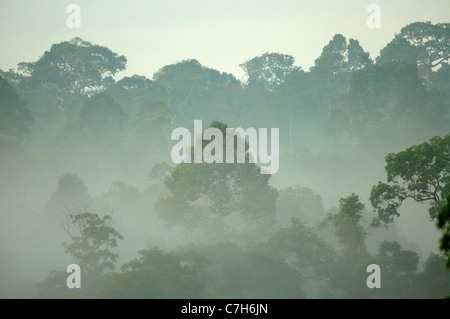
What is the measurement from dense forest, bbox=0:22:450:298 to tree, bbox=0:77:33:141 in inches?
7.7

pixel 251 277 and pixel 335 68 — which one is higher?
pixel 335 68

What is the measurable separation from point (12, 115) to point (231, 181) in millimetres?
34767

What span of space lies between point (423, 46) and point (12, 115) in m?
66.4

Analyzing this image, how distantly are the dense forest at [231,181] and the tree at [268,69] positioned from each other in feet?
1.29

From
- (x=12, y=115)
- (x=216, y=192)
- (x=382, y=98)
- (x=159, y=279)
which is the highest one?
(x=382, y=98)

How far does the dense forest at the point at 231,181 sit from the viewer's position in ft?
121

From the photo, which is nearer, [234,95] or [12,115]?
[12,115]

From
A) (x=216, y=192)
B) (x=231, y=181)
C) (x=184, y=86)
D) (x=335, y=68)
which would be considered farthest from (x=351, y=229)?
(x=184, y=86)

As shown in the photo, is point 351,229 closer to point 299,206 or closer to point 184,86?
point 299,206

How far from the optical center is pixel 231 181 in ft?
213

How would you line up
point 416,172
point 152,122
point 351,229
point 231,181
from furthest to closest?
point 152,122 < point 231,181 < point 351,229 < point 416,172

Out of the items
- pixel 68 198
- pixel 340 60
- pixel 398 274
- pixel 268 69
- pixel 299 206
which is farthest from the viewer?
pixel 268 69

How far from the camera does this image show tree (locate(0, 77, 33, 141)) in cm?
8212
